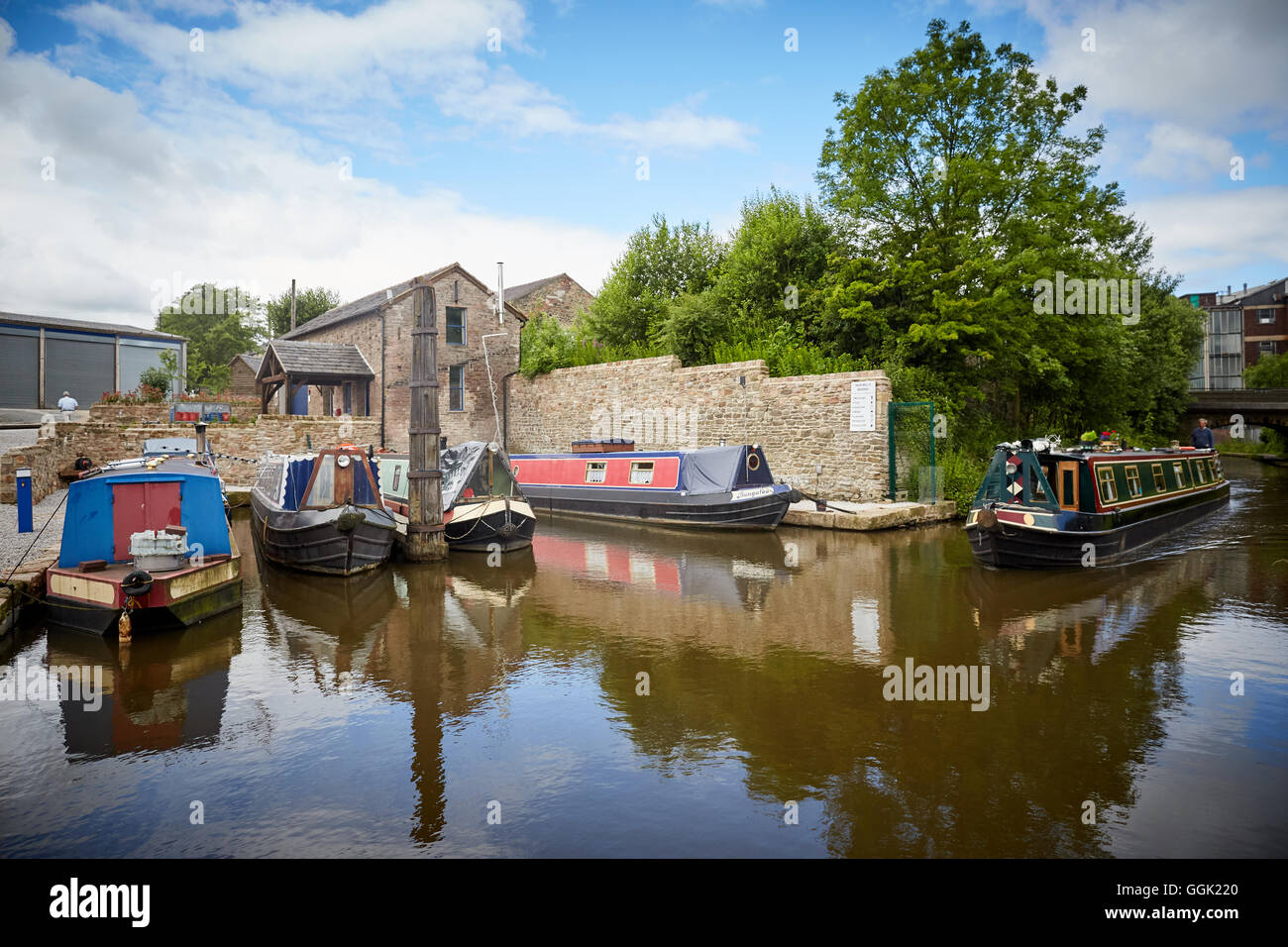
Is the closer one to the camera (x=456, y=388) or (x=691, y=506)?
(x=691, y=506)

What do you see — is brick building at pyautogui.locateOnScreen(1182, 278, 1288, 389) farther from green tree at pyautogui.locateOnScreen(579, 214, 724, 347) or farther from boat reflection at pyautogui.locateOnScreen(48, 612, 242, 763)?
boat reflection at pyautogui.locateOnScreen(48, 612, 242, 763)

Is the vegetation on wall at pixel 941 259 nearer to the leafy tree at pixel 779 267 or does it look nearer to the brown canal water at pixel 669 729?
the leafy tree at pixel 779 267

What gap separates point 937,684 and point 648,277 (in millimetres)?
Answer: 18957

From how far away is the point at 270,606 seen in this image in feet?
26.8

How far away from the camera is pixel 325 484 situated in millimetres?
10195

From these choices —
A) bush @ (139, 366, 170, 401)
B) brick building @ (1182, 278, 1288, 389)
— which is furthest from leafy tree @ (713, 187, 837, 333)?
brick building @ (1182, 278, 1288, 389)

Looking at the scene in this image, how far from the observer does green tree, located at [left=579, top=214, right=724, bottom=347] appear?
2233cm

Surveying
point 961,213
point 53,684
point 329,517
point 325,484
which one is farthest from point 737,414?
point 53,684

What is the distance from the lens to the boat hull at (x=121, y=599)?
656cm

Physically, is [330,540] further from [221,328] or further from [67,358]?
[221,328]

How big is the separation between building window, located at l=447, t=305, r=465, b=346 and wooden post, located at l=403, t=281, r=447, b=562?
13309mm

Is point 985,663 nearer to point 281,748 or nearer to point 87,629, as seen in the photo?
point 281,748
